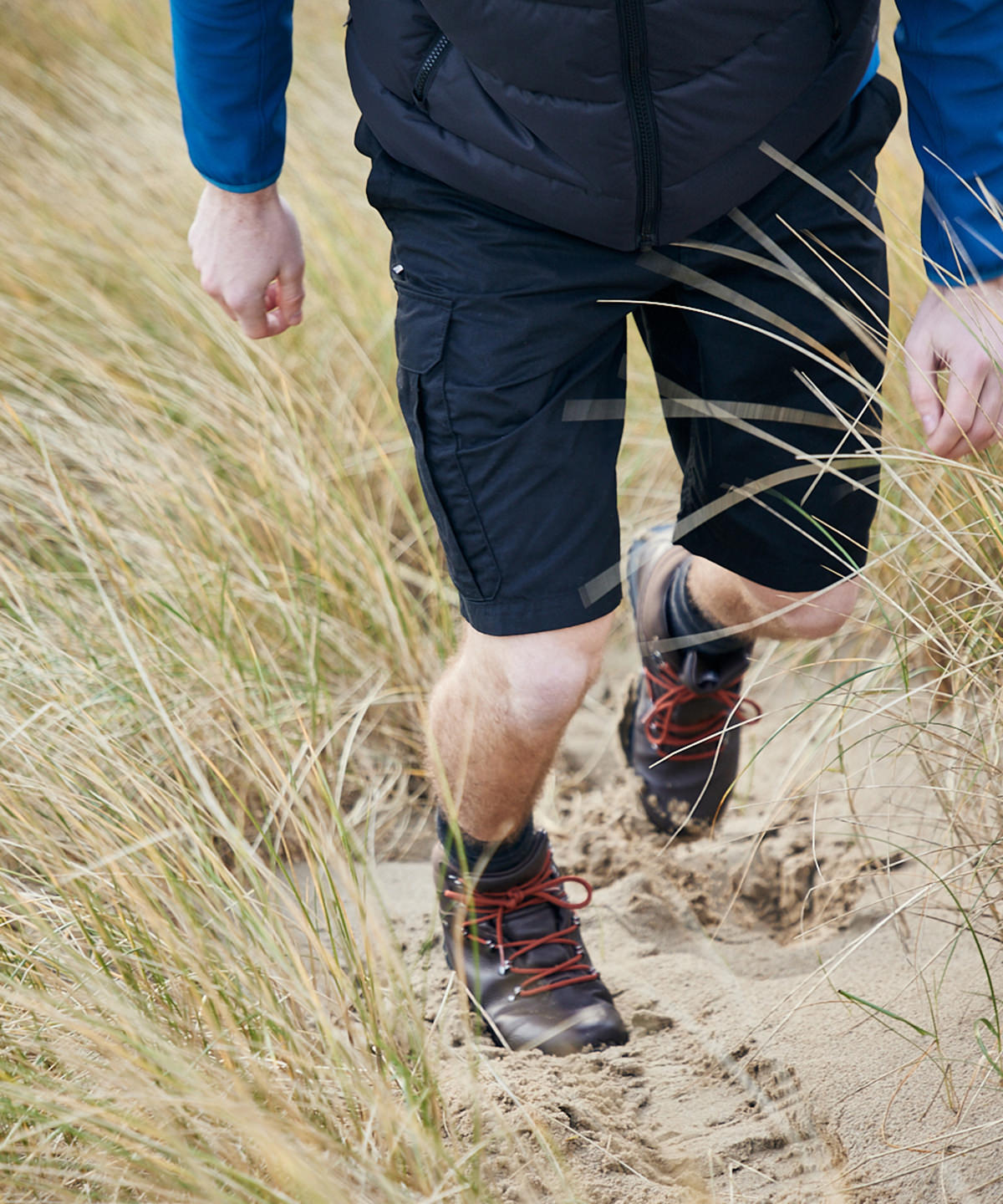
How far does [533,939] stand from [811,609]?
0.68 m

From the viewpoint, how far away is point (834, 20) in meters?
1.36

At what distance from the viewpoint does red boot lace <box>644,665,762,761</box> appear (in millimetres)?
2137

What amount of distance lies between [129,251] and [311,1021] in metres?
2.46

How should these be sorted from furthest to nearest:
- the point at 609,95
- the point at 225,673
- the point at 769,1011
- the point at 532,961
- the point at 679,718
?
the point at 679,718 < the point at 225,673 < the point at 532,961 < the point at 769,1011 < the point at 609,95

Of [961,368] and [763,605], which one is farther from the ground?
[961,368]

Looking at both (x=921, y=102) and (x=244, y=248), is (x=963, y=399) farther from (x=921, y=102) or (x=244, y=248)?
(x=244, y=248)

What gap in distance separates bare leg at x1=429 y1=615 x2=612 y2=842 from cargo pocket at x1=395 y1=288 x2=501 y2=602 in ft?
0.33

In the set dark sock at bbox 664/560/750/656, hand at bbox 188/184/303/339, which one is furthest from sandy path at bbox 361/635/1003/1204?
hand at bbox 188/184/303/339

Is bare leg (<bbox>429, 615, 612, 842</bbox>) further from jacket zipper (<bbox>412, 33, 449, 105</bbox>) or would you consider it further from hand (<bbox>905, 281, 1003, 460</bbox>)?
jacket zipper (<bbox>412, 33, 449, 105</bbox>)

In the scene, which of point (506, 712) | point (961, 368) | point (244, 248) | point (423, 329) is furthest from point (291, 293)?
point (961, 368)

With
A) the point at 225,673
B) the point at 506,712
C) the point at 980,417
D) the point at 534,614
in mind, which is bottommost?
the point at 225,673

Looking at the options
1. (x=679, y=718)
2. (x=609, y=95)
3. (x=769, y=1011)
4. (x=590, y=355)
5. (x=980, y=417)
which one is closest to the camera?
(x=609, y=95)

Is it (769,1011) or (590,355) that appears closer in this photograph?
(590,355)

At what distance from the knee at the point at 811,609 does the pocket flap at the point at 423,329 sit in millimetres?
672
